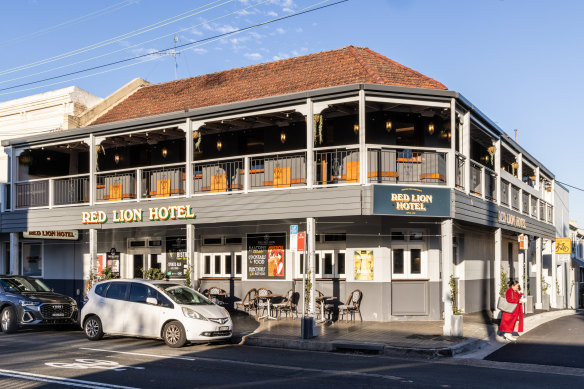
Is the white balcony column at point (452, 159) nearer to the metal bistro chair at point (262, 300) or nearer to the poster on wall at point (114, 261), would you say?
the metal bistro chair at point (262, 300)

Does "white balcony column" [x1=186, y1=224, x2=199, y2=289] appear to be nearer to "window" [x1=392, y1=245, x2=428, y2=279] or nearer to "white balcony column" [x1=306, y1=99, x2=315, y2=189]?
"white balcony column" [x1=306, y1=99, x2=315, y2=189]

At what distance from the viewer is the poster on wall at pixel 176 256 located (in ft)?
72.0

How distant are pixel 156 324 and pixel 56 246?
1243 centimetres

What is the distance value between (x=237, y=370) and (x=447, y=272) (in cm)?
707

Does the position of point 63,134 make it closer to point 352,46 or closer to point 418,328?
point 352,46

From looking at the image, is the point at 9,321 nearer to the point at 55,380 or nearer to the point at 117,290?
the point at 117,290

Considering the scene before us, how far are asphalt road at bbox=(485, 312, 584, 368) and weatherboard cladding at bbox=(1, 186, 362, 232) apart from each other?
492cm

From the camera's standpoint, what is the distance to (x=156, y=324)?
14234 mm

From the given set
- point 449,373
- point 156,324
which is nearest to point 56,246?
point 156,324

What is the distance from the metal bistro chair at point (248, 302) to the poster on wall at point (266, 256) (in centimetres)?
56

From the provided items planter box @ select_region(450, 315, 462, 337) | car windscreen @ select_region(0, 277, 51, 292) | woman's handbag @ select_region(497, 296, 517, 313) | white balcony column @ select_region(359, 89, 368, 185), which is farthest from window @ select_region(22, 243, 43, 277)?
woman's handbag @ select_region(497, 296, 517, 313)

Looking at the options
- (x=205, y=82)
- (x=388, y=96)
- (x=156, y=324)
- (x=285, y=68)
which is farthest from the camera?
(x=205, y=82)

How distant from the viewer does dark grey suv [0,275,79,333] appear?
17.0 metres

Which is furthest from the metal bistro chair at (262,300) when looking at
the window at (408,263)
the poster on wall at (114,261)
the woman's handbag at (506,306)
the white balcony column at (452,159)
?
the woman's handbag at (506,306)
